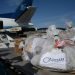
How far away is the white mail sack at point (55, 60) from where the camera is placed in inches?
125

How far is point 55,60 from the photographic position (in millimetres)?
3232

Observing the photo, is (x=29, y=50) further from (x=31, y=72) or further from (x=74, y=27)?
(x=74, y=27)

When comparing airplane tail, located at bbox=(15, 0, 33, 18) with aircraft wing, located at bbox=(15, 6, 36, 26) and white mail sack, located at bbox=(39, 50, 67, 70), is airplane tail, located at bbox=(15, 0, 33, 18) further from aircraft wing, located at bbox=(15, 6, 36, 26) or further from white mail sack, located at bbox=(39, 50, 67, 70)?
white mail sack, located at bbox=(39, 50, 67, 70)

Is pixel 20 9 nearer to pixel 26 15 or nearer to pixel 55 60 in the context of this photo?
pixel 26 15

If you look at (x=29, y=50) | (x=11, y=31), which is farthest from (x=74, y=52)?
(x=11, y=31)

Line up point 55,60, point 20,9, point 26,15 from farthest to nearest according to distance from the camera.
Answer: point 20,9 → point 26,15 → point 55,60

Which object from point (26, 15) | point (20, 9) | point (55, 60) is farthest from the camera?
point (20, 9)

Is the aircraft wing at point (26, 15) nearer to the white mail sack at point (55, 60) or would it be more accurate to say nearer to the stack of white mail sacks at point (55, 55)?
the stack of white mail sacks at point (55, 55)

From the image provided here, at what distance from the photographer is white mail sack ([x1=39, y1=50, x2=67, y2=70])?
3.18 m

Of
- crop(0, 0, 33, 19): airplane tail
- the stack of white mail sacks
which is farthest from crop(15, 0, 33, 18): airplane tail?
the stack of white mail sacks

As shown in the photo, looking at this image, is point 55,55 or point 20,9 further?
point 20,9

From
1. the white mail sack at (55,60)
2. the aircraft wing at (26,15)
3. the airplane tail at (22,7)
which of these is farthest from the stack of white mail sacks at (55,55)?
the airplane tail at (22,7)

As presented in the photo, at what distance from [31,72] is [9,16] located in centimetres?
1941

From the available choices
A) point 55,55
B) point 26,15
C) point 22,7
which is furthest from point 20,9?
point 55,55
